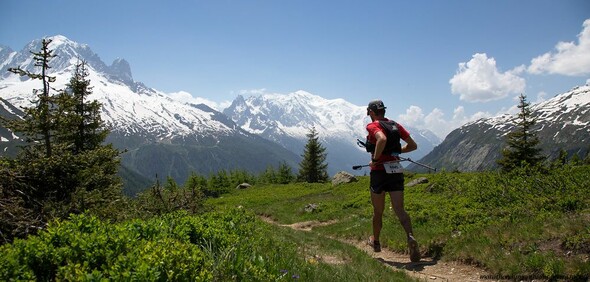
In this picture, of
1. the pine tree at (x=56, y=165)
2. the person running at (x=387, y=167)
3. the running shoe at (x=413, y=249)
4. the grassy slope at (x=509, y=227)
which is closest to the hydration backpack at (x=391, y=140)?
the person running at (x=387, y=167)

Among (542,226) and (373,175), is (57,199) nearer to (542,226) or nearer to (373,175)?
(373,175)

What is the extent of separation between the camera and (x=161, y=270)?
332 cm

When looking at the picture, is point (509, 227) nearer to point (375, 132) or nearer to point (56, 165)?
point (375, 132)

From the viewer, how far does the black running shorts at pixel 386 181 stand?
27.5 ft

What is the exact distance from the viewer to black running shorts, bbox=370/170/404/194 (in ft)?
27.5

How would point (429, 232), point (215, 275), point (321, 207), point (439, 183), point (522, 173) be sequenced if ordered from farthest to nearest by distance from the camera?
point (321, 207)
point (439, 183)
point (522, 173)
point (429, 232)
point (215, 275)

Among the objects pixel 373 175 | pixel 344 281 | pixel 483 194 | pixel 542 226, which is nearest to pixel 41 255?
pixel 344 281

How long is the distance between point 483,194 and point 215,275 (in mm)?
12147

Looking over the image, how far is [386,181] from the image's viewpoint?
8461 millimetres

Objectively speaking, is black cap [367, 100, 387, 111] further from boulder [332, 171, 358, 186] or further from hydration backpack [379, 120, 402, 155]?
boulder [332, 171, 358, 186]

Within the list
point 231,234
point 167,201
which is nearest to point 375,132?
point 231,234

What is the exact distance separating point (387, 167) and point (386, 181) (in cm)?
37

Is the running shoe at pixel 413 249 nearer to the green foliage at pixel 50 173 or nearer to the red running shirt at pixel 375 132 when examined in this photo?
the red running shirt at pixel 375 132

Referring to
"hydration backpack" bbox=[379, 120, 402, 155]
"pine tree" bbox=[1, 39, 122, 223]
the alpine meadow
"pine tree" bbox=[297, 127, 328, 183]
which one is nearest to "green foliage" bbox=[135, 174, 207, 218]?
the alpine meadow
